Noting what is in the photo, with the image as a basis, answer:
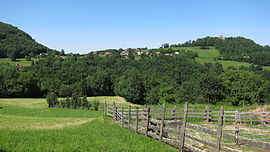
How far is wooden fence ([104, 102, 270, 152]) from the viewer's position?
7277 mm

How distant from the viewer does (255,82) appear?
61.8 m

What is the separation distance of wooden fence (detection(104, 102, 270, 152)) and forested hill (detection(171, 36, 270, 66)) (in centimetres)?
9358

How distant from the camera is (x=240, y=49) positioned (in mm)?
123125

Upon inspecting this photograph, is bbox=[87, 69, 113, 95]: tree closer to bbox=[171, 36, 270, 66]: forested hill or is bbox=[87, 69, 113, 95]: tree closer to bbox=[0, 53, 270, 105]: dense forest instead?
bbox=[0, 53, 270, 105]: dense forest

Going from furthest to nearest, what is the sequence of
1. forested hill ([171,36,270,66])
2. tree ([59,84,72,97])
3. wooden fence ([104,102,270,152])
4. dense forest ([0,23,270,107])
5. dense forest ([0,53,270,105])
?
forested hill ([171,36,270,66]) → tree ([59,84,72,97]) → dense forest ([0,23,270,107]) → dense forest ([0,53,270,105]) → wooden fence ([104,102,270,152])

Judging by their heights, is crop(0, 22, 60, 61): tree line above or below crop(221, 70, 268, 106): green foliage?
above

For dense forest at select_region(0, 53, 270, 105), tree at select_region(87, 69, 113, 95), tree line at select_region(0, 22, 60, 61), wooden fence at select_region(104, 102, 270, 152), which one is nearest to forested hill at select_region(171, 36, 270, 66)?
dense forest at select_region(0, 53, 270, 105)

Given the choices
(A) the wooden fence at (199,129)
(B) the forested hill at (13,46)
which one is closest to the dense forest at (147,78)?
(B) the forested hill at (13,46)

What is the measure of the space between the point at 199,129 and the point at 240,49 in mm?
129444

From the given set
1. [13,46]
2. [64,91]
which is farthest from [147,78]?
[13,46]

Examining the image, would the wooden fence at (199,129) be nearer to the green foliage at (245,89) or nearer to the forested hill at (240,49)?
the green foliage at (245,89)

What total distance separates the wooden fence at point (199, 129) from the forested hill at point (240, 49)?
93581 mm

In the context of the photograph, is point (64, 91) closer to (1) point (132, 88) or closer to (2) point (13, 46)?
(1) point (132, 88)

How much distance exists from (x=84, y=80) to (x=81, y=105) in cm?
4169
